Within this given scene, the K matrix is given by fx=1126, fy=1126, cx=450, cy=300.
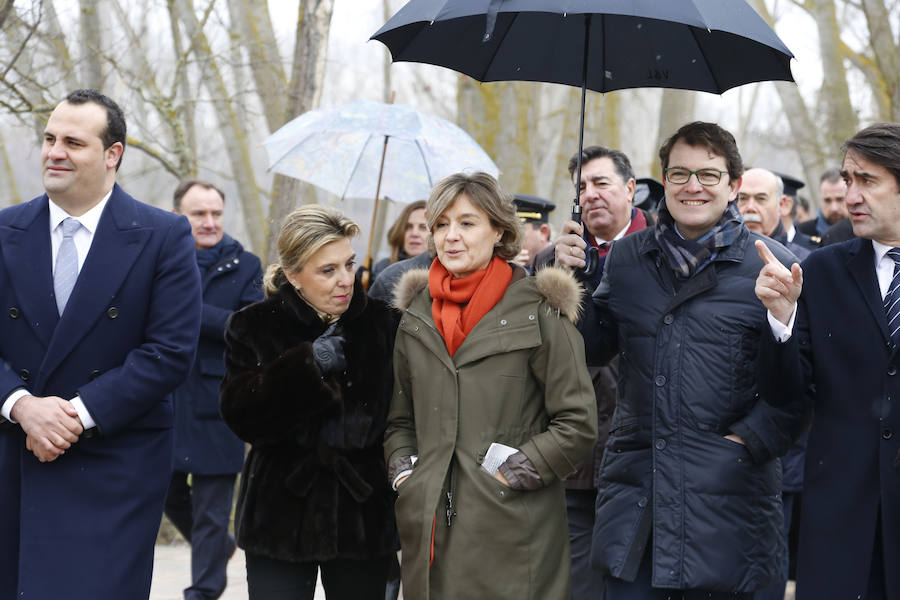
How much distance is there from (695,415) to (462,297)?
0.97 metres

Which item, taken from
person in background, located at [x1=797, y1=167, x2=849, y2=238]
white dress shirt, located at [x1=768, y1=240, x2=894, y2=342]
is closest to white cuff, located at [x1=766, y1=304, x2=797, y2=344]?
white dress shirt, located at [x1=768, y1=240, x2=894, y2=342]

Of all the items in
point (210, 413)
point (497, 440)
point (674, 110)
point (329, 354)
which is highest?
point (674, 110)

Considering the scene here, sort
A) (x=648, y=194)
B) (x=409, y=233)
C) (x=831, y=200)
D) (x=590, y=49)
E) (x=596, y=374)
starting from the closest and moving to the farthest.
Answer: (x=590, y=49)
(x=596, y=374)
(x=648, y=194)
(x=409, y=233)
(x=831, y=200)

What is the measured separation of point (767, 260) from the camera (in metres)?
3.93

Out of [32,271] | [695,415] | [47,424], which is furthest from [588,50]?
[47,424]

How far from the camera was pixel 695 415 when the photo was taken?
4.19 metres

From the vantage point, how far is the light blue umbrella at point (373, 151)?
7.08m

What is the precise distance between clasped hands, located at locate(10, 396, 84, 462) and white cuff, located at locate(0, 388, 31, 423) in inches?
0.8

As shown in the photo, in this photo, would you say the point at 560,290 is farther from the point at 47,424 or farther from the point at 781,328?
the point at 47,424

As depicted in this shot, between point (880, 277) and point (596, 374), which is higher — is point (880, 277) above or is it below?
above

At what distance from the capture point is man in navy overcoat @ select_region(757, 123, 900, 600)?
3.87 metres

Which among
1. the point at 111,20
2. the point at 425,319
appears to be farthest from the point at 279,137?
the point at 111,20

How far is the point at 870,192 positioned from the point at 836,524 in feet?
3.85

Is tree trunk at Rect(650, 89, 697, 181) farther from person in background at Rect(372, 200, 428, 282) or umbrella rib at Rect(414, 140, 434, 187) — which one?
umbrella rib at Rect(414, 140, 434, 187)
